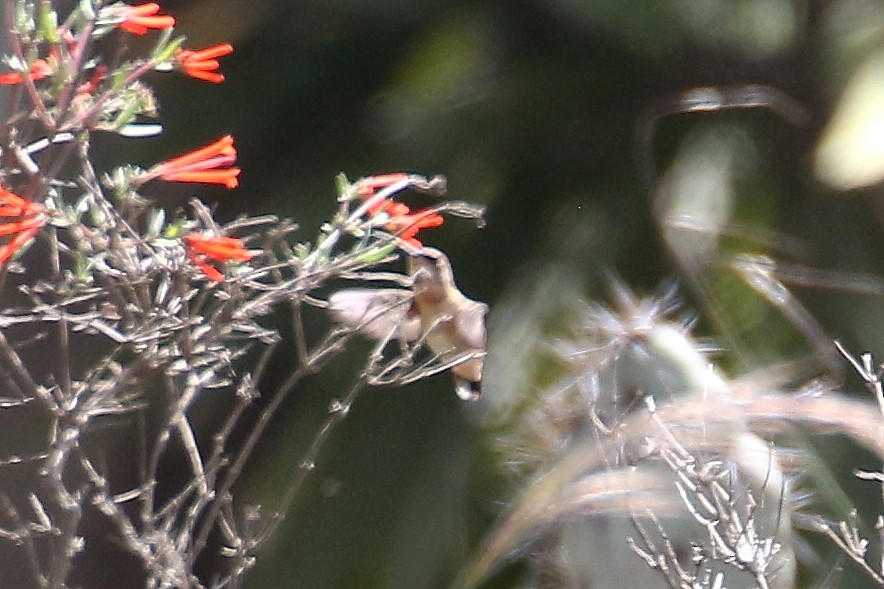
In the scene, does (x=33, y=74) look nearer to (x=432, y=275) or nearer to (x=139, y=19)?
(x=139, y=19)

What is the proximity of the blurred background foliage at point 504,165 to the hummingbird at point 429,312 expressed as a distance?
2.05 ft

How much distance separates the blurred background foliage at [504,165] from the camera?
7.93 feet

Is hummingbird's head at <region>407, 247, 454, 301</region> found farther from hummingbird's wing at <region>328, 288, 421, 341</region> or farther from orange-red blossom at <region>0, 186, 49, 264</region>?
orange-red blossom at <region>0, 186, 49, 264</region>

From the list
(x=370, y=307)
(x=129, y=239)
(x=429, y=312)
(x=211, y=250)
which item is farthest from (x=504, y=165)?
(x=211, y=250)

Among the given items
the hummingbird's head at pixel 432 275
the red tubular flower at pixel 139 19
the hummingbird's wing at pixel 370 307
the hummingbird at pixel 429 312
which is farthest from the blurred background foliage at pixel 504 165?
the red tubular flower at pixel 139 19

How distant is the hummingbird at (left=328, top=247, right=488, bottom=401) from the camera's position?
4.28 ft

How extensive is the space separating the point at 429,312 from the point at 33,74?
2.55 ft

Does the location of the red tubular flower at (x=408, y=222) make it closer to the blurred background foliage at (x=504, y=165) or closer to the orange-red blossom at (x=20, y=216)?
the orange-red blossom at (x=20, y=216)

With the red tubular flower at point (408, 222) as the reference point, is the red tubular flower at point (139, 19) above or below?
above

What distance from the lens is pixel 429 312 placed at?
1611mm

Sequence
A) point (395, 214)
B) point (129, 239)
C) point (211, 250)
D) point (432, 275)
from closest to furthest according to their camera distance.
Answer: point (211, 250)
point (129, 239)
point (395, 214)
point (432, 275)

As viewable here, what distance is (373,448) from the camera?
99.7 inches

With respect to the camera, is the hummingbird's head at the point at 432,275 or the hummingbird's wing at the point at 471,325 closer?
the hummingbird's head at the point at 432,275

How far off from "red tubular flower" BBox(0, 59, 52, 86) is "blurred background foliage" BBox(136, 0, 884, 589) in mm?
1483
